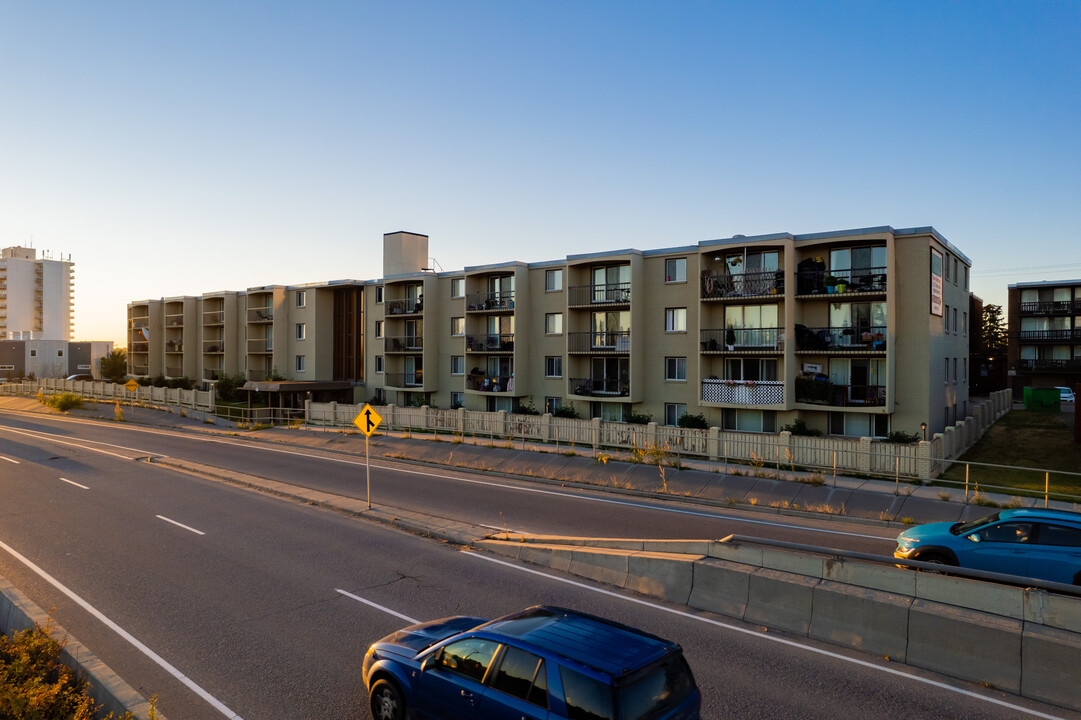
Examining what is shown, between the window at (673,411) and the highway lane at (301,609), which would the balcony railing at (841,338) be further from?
the highway lane at (301,609)

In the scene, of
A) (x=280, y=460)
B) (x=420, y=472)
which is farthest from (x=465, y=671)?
(x=280, y=460)

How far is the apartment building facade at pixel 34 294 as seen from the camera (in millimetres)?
144625

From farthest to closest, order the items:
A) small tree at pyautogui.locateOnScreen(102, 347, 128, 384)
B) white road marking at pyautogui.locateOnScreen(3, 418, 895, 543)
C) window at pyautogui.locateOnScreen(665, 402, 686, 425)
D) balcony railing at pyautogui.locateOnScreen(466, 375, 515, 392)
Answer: small tree at pyautogui.locateOnScreen(102, 347, 128, 384), balcony railing at pyautogui.locateOnScreen(466, 375, 515, 392), window at pyautogui.locateOnScreen(665, 402, 686, 425), white road marking at pyautogui.locateOnScreen(3, 418, 895, 543)

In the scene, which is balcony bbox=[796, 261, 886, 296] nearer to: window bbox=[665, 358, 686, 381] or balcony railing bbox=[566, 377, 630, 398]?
window bbox=[665, 358, 686, 381]

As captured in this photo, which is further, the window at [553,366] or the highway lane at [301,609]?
the window at [553,366]

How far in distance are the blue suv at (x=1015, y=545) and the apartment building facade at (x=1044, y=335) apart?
59.3 m

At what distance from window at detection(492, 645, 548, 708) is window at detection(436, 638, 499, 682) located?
21 cm

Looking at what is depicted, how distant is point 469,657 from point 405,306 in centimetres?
4129

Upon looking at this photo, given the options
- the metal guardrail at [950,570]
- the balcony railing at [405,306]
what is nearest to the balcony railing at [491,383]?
the balcony railing at [405,306]

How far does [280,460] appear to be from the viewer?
2973 cm

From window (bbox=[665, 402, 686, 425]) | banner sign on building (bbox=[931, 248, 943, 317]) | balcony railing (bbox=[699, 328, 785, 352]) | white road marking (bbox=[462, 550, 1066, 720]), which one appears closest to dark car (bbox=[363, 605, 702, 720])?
white road marking (bbox=[462, 550, 1066, 720])

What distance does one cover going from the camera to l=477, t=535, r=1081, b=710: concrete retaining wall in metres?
7.68

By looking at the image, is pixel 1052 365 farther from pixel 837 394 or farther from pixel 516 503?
pixel 516 503

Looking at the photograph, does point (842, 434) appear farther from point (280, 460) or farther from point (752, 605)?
point (280, 460)
